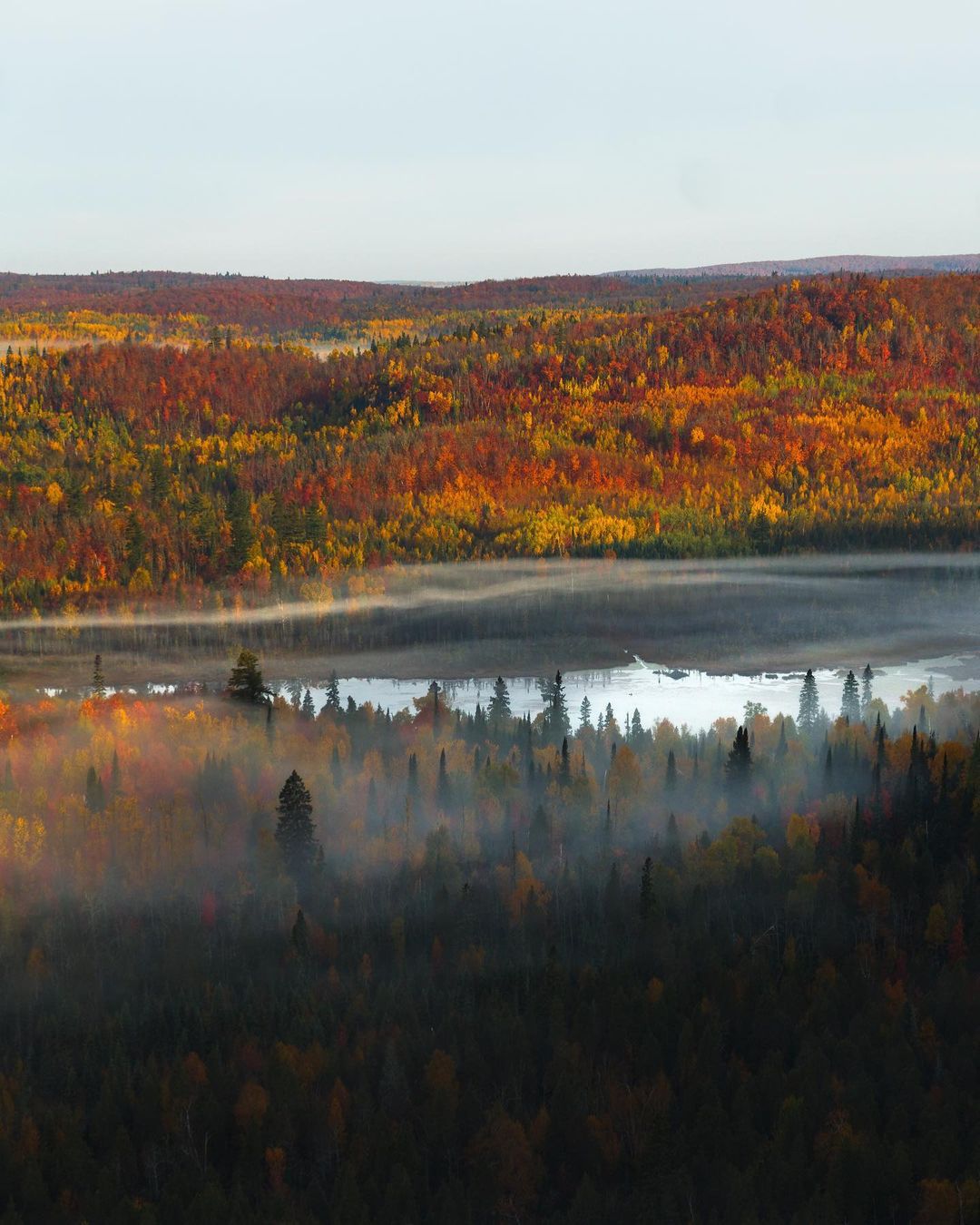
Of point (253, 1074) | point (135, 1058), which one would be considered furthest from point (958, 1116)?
point (135, 1058)

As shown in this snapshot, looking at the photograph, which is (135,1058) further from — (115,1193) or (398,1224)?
(398,1224)

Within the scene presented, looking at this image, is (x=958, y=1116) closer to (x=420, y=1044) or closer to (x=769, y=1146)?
(x=769, y=1146)

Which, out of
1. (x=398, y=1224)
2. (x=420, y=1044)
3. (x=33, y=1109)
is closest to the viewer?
(x=398, y=1224)

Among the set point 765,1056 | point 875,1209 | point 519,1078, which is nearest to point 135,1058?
point 519,1078

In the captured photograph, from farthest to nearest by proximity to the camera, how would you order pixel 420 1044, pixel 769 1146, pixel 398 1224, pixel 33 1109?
pixel 420 1044
pixel 33 1109
pixel 769 1146
pixel 398 1224

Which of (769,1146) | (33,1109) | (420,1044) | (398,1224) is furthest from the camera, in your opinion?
(420,1044)

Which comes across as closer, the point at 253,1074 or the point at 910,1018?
the point at 253,1074

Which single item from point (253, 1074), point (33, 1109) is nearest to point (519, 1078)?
point (253, 1074)

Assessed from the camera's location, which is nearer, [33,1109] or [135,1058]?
[33,1109]
